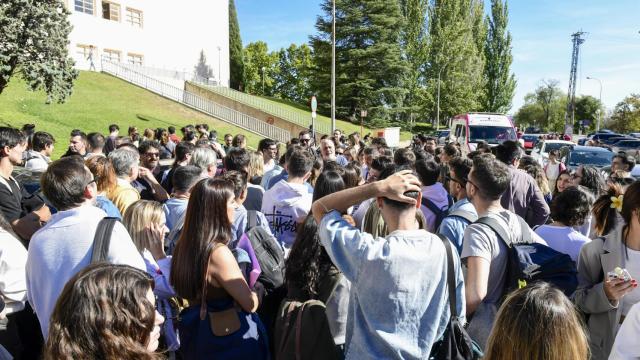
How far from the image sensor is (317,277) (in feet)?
9.39

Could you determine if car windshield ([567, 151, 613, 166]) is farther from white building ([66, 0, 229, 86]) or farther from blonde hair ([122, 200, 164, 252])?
Answer: white building ([66, 0, 229, 86])

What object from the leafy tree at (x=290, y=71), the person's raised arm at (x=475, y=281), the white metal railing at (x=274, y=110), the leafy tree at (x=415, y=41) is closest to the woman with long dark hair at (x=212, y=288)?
the person's raised arm at (x=475, y=281)

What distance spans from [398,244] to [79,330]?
4.60ft

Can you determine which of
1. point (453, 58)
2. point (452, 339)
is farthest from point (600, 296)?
point (453, 58)

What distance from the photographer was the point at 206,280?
8.94 feet

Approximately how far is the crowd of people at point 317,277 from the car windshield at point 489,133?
1511 centimetres

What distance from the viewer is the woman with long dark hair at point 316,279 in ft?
9.10

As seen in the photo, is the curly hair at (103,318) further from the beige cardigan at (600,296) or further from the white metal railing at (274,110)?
the white metal railing at (274,110)

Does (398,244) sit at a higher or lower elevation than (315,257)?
higher

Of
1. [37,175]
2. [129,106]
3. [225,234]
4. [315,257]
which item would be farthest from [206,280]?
[129,106]

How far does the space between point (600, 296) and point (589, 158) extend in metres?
13.4

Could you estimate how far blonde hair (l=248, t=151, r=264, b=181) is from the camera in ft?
20.9

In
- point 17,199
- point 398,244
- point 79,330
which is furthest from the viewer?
point 17,199

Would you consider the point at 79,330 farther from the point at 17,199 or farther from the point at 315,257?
the point at 17,199
